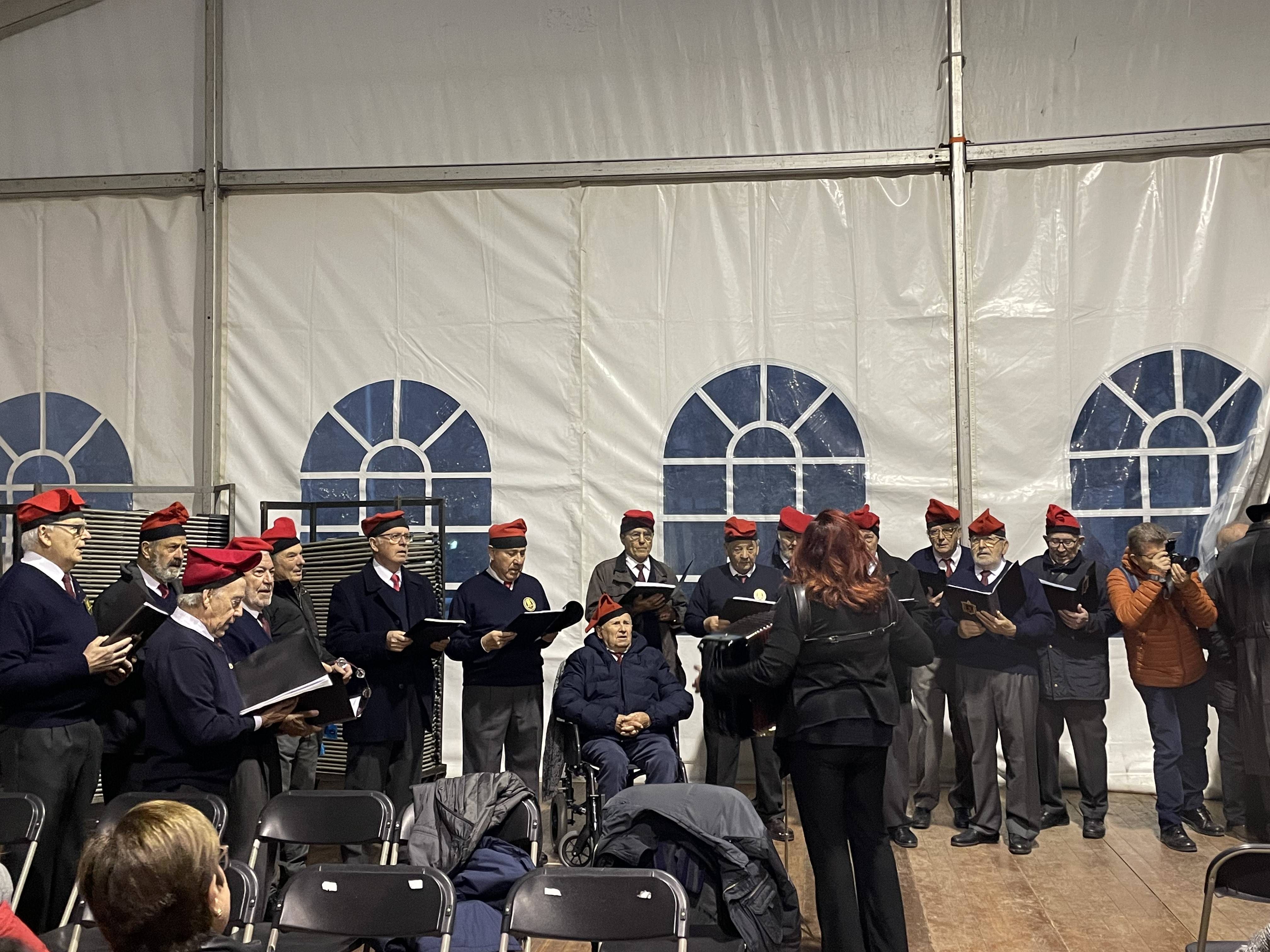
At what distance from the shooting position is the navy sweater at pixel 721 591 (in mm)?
5918

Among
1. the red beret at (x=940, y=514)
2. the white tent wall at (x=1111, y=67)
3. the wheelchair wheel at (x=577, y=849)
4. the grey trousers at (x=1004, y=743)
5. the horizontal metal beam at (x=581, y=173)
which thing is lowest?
the wheelchair wheel at (x=577, y=849)

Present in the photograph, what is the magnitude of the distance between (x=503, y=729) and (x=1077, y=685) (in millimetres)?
2823

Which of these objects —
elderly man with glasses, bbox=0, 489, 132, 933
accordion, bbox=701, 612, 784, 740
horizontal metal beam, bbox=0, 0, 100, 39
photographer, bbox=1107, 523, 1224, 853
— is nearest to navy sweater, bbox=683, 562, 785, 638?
photographer, bbox=1107, 523, 1224, 853

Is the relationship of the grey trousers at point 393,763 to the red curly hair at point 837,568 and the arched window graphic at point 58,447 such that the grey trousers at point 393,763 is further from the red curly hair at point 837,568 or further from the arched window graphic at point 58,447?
the arched window graphic at point 58,447

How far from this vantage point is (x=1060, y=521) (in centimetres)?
576

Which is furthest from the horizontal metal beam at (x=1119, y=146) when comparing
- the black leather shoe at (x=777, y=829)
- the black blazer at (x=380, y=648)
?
the black blazer at (x=380, y=648)

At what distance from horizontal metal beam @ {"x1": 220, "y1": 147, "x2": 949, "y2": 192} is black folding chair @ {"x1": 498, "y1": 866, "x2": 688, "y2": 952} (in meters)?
5.20

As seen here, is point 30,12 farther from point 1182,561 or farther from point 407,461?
point 1182,561

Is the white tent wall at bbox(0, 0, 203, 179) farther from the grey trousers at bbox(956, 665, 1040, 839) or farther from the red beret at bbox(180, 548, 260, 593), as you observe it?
the grey trousers at bbox(956, 665, 1040, 839)

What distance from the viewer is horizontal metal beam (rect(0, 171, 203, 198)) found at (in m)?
7.43

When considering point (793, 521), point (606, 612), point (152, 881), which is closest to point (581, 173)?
point (793, 521)

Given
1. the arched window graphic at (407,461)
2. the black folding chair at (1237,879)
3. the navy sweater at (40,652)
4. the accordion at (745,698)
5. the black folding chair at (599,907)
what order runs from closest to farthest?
the black folding chair at (599,907), the black folding chair at (1237,879), the accordion at (745,698), the navy sweater at (40,652), the arched window graphic at (407,461)

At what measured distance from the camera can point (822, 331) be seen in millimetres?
7047

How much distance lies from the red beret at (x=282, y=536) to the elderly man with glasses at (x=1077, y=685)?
357 cm
